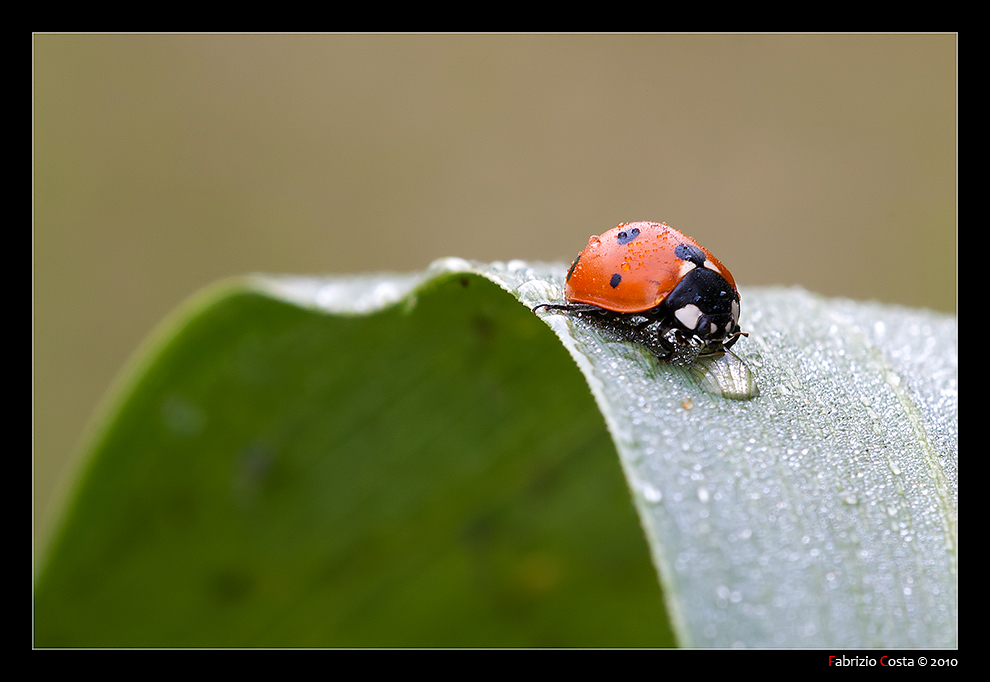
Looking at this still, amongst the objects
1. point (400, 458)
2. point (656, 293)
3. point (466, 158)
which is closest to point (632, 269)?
point (656, 293)

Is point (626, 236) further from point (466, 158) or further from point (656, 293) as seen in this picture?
point (466, 158)

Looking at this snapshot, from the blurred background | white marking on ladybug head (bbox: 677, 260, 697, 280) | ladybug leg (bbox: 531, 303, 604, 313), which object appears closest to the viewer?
ladybug leg (bbox: 531, 303, 604, 313)

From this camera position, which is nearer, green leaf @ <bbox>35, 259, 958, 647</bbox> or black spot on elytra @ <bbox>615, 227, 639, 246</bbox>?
green leaf @ <bbox>35, 259, 958, 647</bbox>

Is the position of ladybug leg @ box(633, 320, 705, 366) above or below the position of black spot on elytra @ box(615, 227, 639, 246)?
below

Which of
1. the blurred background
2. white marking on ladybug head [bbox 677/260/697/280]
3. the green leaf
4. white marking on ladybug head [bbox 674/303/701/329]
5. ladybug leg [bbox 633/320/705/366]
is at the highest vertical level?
the blurred background

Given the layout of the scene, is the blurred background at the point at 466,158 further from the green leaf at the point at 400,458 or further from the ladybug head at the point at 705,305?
the ladybug head at the point at 705,305

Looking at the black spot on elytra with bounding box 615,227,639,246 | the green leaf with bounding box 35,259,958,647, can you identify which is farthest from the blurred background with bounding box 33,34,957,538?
the black spot on elytra with bounding box 615,227,639,246

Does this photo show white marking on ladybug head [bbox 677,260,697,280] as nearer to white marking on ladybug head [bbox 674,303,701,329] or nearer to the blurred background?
white marking on ladybug head [bbox 674,303,701,329]
